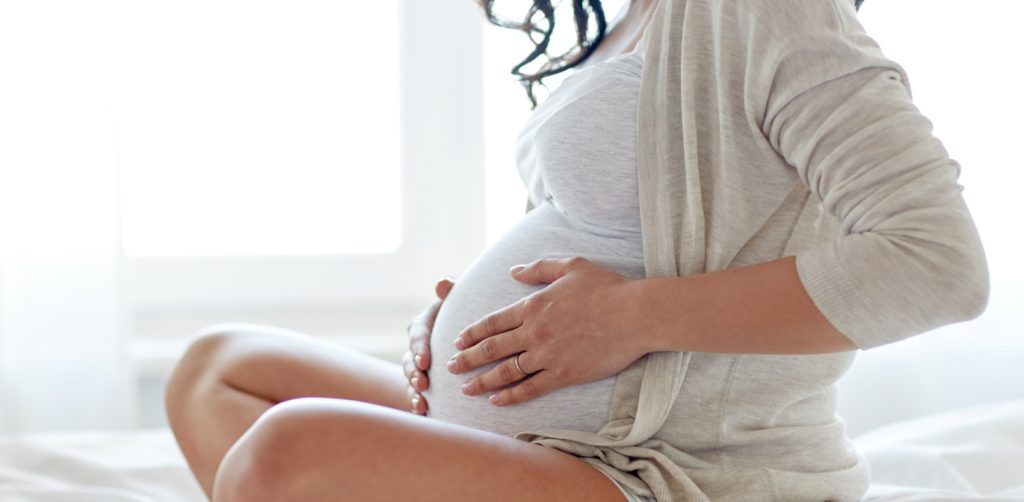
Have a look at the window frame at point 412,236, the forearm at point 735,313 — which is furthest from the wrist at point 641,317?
the window frame at point 412,236

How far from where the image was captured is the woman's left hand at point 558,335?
0.86 m

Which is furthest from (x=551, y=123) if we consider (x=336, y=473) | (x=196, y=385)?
(x=196, y=385)

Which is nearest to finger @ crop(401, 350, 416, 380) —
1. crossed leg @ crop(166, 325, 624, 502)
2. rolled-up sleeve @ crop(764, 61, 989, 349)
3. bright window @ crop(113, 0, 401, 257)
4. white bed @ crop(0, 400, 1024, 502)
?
crossed leg @ crop(166, 325, 624, 502)

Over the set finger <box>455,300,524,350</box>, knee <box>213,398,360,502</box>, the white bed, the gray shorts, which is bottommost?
the white bed

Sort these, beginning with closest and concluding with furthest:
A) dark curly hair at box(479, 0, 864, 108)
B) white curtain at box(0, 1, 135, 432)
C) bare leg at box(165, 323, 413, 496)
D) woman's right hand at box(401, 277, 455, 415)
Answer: woman's right hand at box(401, 277, 455, 415), bare leg at box(165, 323, 413, 496), dark curly hair at box(479, 0, 864, 108), white curtain at box(0, 1, 135, 432)

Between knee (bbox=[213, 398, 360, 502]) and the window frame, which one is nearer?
knee (bbox=[213, 398, 360, 502])

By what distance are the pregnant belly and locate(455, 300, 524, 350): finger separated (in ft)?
0.09

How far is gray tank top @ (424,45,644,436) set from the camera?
91 cm

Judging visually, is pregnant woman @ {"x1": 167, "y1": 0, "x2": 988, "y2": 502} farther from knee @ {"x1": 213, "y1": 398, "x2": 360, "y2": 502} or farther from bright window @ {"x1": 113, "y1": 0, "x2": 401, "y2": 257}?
bright window @ {"x1": 113, "y1": 0, "x2": 401, "y2": 257}

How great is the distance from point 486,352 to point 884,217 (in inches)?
14.3

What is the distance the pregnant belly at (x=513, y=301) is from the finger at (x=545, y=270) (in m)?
0.01

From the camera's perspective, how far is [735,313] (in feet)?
2.65

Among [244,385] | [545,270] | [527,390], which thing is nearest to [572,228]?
[545,270]

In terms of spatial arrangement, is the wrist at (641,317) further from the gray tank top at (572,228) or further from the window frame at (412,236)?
the window frame at (412,236)
